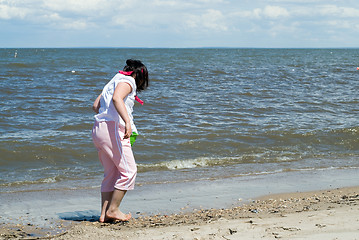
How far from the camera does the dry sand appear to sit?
149 inches

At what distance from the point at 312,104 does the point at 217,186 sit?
29.4 ft

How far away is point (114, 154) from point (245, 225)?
148 cm

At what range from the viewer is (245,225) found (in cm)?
409

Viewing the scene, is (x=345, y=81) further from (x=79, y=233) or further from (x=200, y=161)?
(x=79, y=233)

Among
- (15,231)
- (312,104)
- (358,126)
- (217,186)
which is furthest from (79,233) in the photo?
(312,104)

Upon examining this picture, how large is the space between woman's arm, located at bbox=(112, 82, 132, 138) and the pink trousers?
136mm

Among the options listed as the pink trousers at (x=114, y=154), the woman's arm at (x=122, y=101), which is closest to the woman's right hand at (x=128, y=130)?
the woman's arm at (x=122, y=101)

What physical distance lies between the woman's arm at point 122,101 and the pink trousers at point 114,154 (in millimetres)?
136

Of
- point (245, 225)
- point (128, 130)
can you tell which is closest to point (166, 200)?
point (128, 130)

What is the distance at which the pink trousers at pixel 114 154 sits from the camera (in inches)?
182

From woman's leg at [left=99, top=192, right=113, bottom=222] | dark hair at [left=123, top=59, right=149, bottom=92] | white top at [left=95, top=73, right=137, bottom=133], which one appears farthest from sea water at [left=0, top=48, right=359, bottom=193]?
dark hair at [left=123, top=59, right=149, bottom=92]

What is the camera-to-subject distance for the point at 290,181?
7.02 m

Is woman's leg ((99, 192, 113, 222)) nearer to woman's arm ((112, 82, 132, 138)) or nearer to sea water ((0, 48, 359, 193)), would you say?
woman's arm ((112, 82, 132, 138))

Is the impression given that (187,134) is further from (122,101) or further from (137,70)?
(122,101)
